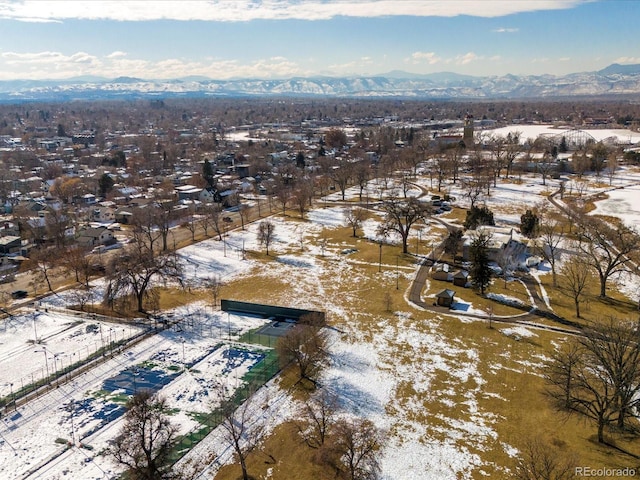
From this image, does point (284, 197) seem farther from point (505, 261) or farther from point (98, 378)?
point (98, 378)

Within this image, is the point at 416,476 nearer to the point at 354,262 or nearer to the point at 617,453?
the point at 617,453

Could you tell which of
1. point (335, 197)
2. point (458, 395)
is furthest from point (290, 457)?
point (335, 197)

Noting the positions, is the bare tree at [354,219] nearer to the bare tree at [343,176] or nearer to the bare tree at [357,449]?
the bare tree at [343,176]

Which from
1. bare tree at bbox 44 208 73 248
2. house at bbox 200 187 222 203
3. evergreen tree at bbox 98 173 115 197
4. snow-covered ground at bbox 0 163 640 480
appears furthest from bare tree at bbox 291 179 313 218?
evergreen tree at bbox 98 173 115 197

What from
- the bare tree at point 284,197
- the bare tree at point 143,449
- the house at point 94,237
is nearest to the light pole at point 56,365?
the bare tree at point 143,449

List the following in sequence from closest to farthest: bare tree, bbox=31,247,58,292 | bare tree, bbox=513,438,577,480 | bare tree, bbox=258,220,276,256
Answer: bare tree, bbox=513,438,577,480 → bare tree, bbox=31,247,58,292 → bare tree, bbox=258,220,276,256

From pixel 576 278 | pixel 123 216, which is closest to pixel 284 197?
pixel 123 216
